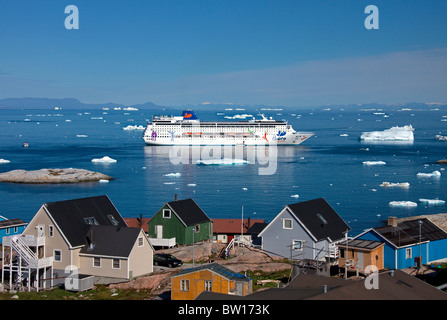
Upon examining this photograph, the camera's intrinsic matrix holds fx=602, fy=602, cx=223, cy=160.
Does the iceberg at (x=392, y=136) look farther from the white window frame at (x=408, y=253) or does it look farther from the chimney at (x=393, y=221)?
the white window frame at (x=408, y=253)

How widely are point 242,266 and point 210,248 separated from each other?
3576 mm

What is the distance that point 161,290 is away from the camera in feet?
52.1

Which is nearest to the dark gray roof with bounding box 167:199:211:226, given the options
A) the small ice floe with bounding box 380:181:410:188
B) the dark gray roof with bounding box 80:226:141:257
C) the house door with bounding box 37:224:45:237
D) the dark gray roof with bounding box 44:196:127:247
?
the dark gray roof with bounding box 44:196:127:247

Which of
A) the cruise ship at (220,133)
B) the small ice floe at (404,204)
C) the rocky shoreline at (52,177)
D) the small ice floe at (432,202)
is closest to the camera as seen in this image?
the small ice floe at (404,204)

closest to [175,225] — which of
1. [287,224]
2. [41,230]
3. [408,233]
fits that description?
[287,224]

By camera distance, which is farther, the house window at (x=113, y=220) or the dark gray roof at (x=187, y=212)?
the dark gray roof at (x=187, y=212)

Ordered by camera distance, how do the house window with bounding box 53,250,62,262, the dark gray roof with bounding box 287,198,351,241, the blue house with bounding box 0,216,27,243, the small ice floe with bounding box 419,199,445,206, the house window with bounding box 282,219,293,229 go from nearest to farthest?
the house window with bounding box 53,250,62,262 < the dark gray roof with bounding box 287,198,351,241 < the house window with bounding box 282,219,293,229 < the blue house with bounding box 0,216,27,243 < the small ice floe with bounding box 419,199,445,206

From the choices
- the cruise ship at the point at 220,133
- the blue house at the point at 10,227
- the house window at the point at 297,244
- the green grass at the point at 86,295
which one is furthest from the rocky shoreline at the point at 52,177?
the cruise ship at the point at 220,133

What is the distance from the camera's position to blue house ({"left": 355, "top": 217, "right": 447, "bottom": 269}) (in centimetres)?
1856

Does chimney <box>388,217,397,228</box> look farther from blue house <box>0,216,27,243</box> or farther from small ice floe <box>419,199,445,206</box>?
small ice floe <box>419,199,445,206</box>

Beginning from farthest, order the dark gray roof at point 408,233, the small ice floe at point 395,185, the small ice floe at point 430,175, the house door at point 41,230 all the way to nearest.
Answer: the small ice floe at point 430,175, the small ice floe at point 395,185, the dark gray roof at point 408,233, the house door at point 41,230

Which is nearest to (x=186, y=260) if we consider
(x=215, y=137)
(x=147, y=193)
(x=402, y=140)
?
(x=147, y=193)

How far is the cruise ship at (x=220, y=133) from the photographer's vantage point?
98.2m

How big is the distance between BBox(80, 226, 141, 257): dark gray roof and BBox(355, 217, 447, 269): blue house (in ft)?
23.9
